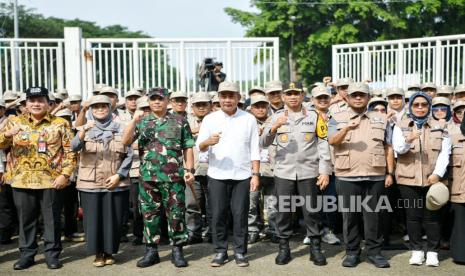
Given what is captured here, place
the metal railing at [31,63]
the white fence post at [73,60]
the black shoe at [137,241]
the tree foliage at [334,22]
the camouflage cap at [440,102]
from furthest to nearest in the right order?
the tree foliage at [334,22] → the metal railing at [31,63] → the white fence post at [73,60] → the black shoe at [137,241] → the camouflage cap at [440,102]

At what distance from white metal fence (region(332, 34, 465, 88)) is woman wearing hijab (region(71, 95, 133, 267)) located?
6.87 meters

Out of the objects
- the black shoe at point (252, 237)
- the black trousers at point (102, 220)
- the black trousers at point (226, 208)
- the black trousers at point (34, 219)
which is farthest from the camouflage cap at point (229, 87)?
the black trousers at point (34, 219)

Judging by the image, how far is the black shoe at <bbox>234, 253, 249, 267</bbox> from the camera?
20.3ft

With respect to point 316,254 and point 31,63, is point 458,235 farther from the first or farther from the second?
point 31,63

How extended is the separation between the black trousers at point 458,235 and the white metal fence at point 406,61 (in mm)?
4706

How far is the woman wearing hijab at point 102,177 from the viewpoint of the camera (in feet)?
20.2

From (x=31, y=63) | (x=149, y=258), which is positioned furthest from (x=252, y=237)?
(x=31, y=63)

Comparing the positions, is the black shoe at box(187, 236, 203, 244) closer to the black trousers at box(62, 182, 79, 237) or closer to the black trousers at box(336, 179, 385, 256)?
the black trousers at box(62, 182, 79, 237)

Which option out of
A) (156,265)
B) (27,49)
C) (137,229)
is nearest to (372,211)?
(156,265)

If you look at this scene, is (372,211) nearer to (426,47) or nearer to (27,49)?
(426,47)

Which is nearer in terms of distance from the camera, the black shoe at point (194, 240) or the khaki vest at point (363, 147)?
the khaki vest at point (363, 147)

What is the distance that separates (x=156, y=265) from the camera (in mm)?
6250

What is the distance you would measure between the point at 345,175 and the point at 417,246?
1.12 m

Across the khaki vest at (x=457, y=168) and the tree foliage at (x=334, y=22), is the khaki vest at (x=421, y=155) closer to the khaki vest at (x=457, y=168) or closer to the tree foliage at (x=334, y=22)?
the khaki vest at (x=457, y=168)
